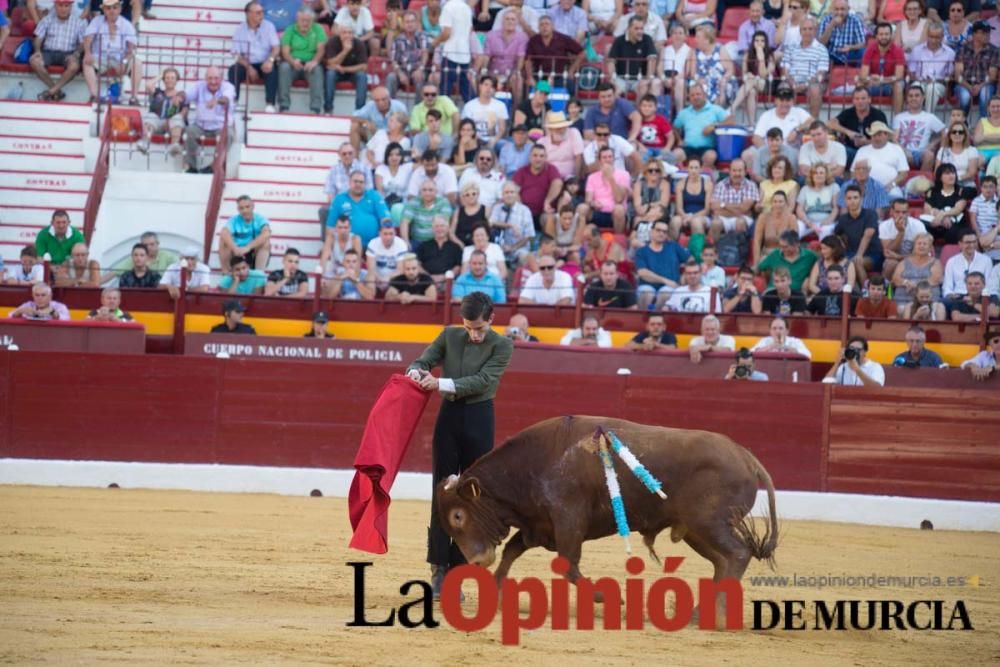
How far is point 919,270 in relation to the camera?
1494cm

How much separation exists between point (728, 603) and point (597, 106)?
33.6 ft

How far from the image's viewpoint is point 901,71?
17.4m

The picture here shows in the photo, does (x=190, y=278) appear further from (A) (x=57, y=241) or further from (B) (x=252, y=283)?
(A) (x=57, y=241)

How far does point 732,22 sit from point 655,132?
2.67 meters

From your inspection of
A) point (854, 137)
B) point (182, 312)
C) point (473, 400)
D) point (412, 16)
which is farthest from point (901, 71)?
point (473, 400)

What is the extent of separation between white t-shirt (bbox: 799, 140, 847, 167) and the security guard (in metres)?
8.66

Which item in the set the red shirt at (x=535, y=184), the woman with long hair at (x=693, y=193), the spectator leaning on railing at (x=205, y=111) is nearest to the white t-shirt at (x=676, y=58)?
the woman with long hair at (x=693, y=193)

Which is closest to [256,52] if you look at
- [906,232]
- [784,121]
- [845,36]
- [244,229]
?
[244,229]

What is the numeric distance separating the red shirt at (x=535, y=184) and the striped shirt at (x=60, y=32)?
5470mm

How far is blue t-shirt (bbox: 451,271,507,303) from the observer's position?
1493 centimetres

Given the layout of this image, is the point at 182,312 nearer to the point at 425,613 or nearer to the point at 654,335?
the point at 654,335

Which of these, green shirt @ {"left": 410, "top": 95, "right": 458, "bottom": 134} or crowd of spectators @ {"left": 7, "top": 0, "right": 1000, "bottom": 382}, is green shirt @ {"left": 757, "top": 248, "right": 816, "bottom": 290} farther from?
green shirt @ {"left": 410, "top": 95, "right": 458, "bottom": 134}

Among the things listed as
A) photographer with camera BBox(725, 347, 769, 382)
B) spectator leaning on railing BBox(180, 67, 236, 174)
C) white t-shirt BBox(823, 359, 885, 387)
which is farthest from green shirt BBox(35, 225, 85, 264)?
white t-shirt BBox(823, 359, 885, 387)

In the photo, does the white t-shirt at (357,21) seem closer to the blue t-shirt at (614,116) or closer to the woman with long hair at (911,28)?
the blue t-shirt at (614,116)
